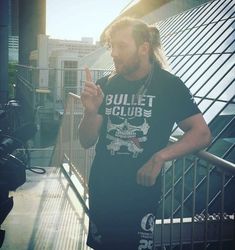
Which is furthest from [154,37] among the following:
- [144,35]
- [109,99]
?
[109,99]

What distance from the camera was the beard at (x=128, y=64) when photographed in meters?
2.33

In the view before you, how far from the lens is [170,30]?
67.1 feet

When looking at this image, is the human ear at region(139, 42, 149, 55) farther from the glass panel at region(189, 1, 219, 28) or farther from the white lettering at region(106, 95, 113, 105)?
the glass panel at region(189, 1, 219, 28)

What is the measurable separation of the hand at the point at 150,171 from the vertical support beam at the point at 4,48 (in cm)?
628

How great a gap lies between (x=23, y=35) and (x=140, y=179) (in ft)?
68.9

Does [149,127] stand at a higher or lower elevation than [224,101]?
higher

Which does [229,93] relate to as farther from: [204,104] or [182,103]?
[182,103]

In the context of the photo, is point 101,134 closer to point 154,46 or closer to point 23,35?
point 154,46

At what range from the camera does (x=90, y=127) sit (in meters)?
2.50

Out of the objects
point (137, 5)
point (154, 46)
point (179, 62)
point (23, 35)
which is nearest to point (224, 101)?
point (179, 62)

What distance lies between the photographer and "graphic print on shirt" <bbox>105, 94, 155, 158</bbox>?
91.2 inches

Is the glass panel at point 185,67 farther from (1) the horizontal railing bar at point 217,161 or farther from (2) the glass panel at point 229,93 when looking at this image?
(1) the horizontal railing bar at point 217,161

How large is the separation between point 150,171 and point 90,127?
55 cm

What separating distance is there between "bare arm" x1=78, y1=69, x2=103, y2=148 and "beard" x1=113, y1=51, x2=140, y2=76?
0.19 metres
